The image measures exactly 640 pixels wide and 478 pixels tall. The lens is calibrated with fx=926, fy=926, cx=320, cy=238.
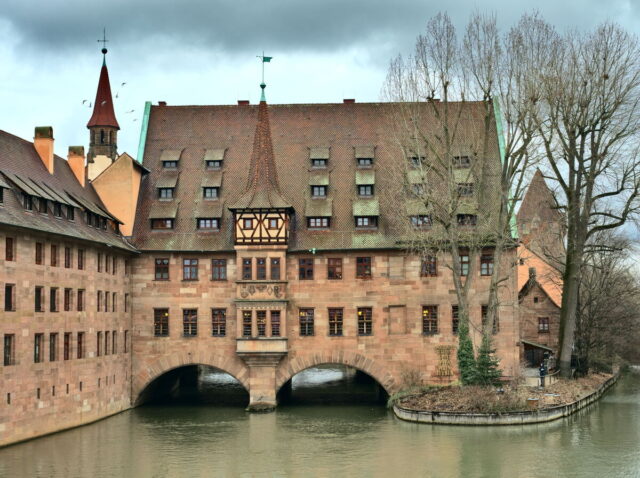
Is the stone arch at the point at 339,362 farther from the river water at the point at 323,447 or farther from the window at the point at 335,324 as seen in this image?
the river water at the point at 323,447

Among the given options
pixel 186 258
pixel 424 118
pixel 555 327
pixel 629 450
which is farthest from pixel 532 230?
pixel 629 450

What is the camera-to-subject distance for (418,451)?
116 feet

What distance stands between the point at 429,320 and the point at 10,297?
70.0 ft

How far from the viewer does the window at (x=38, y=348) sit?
37.5 meters

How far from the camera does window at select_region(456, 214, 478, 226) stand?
4838 cm

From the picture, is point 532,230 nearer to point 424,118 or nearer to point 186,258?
point 424,118

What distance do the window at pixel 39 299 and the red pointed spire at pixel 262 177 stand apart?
39.2ft

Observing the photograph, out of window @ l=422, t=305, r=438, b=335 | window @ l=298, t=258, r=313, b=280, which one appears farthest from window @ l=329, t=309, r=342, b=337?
window @ l=422, t=305, r=438, b=335

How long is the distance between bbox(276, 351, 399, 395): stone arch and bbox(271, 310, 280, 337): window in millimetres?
1508

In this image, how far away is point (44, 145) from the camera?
145 ft

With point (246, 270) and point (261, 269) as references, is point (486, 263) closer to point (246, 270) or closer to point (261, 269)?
point (261, 269)

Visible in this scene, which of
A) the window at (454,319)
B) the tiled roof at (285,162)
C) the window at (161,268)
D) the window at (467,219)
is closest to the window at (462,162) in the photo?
the tiled roof at (285,162)

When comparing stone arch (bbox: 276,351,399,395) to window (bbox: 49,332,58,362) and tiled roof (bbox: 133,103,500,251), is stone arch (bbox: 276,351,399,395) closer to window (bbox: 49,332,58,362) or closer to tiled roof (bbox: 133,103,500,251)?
tiled roof (bbox: 133,103,500,251)

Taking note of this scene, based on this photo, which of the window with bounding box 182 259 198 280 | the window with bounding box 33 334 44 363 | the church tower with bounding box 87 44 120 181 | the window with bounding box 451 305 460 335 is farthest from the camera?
the church tower with bounding box 87 44 120 181
